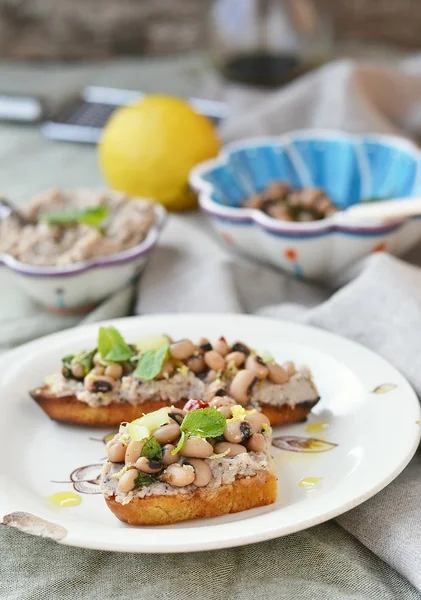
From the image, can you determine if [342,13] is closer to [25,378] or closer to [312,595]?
[25,378]

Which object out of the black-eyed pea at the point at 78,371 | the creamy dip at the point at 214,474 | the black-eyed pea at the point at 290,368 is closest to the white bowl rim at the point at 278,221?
the black-eyed pea at the point at 290,368

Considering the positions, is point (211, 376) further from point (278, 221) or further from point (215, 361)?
point (278, 221)

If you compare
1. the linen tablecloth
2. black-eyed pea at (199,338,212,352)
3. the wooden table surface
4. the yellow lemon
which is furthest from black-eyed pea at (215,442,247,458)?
the wooden table surface

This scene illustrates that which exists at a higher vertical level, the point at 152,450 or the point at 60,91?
the point at 152,450

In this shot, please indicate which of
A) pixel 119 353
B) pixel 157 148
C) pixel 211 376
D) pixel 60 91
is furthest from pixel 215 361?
pixel 60 91

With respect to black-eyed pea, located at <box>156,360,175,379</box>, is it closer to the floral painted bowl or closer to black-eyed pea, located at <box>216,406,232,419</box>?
black-eyed pea, located at <box>216,406,232,419</box>
